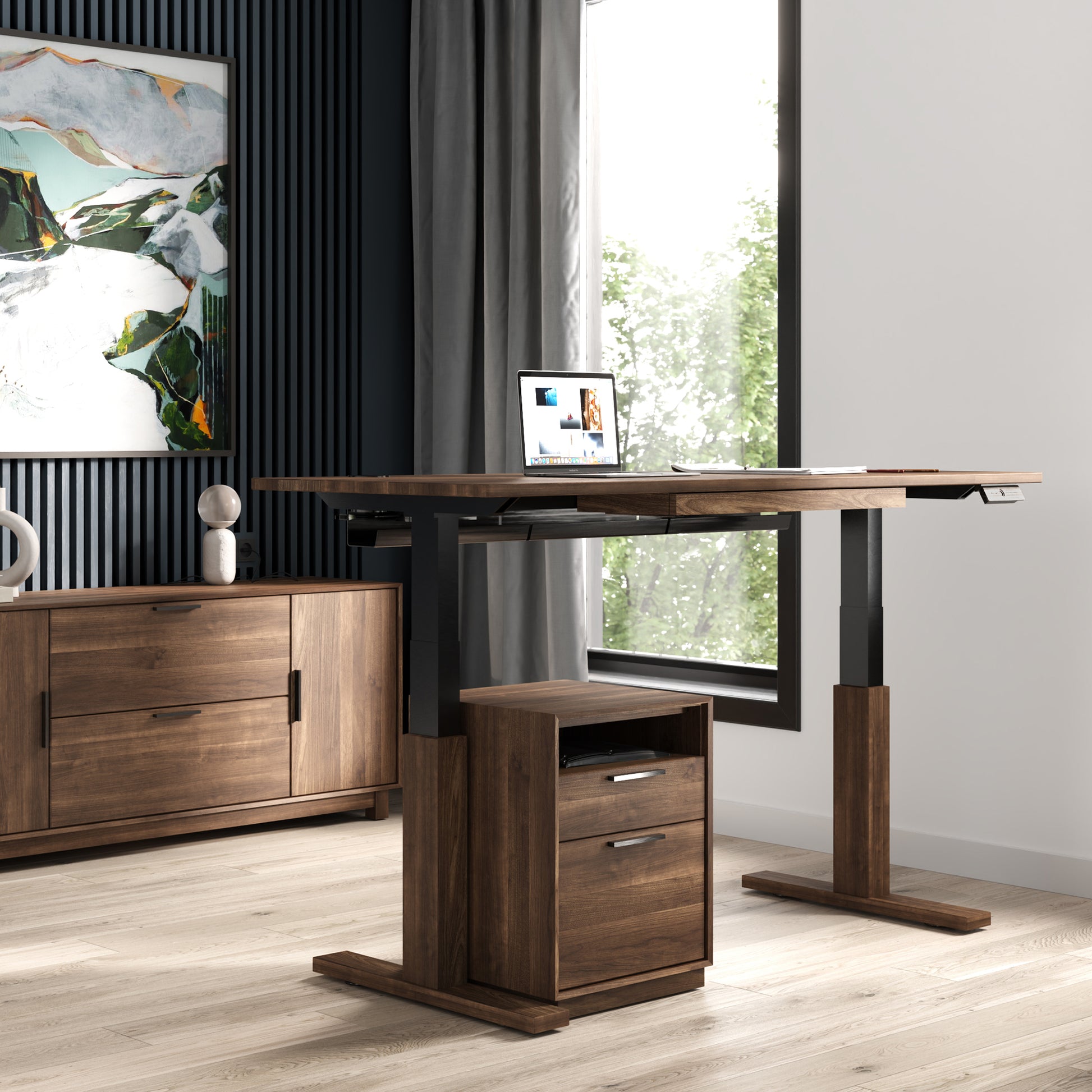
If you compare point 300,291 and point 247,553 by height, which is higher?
point 300,291

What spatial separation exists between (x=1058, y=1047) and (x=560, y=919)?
2.75 ft

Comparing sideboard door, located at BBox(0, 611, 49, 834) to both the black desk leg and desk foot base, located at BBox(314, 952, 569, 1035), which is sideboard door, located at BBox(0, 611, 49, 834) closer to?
desk foot base, located at BBox(314, 952, 569, 1035)

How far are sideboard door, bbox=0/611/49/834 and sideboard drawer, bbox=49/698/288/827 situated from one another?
0.10 ft

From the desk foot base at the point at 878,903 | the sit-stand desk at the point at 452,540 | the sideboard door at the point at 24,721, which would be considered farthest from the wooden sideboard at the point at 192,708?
the desk foot base at the point at 878,903

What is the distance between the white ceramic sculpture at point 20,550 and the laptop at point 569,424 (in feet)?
4.87

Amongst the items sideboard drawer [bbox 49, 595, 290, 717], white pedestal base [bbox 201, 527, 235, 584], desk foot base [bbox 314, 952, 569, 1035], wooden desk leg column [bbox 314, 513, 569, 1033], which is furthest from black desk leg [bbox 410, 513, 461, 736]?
white pedestal base [bbox 201, 527, 235, 584]

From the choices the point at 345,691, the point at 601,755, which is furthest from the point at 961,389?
the point at 345,691

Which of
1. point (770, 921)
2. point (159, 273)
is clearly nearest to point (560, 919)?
point (770, 921)

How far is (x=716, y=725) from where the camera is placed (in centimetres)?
411

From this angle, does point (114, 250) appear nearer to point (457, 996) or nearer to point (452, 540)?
point (452, 540)

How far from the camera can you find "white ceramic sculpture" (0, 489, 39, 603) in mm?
3729

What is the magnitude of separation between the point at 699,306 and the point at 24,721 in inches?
82.4

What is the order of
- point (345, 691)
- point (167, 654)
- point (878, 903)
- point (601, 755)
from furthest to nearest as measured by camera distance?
point (345, 691) < point (167, 654) < point (878, 903) < point (601, 755)

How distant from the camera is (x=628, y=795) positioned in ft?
8.83
